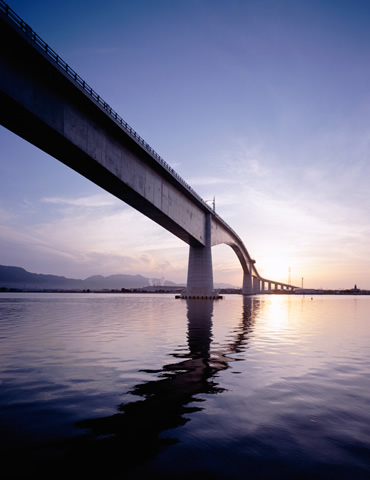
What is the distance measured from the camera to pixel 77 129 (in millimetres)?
29672

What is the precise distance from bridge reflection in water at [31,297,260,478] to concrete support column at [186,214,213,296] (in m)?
58.0

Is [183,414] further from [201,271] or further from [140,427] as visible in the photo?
[201,271]

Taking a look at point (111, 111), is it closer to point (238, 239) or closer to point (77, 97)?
point (77, 97)

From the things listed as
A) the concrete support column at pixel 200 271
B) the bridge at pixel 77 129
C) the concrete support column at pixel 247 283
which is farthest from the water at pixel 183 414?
the concrete support column at pixel 247 283

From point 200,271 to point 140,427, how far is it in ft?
204

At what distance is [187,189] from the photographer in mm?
54469

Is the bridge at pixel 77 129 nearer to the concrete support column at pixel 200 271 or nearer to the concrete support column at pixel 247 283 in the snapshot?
the concrete support column at pixel 200 271

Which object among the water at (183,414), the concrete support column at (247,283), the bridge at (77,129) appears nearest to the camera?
the water at (183,414)

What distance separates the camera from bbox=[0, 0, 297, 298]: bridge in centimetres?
2317

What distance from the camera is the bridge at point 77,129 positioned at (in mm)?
23172

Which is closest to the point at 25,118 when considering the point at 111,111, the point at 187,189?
the point at 111,111

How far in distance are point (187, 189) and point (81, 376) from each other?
1886 inches

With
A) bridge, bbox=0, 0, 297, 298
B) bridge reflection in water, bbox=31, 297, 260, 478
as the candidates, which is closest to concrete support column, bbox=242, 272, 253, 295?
bridge, bbox=0, 0, 297, 298

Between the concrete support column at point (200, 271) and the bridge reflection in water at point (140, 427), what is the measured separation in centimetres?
5804
